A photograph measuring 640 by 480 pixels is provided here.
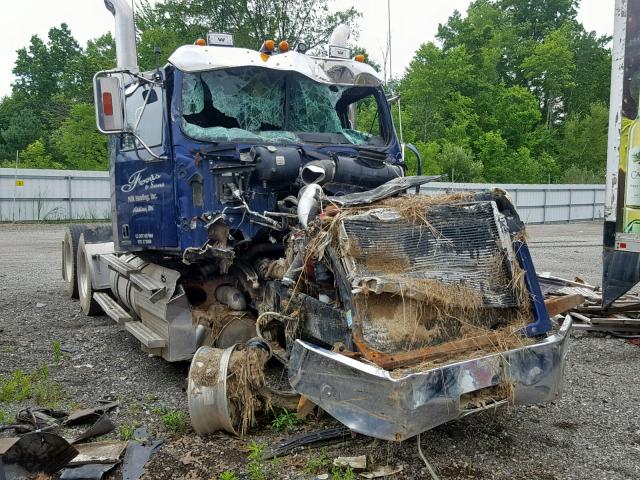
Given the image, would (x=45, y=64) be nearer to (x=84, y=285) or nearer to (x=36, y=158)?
(x=36, y=158)

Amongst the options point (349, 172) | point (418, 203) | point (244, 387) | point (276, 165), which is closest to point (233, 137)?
point (276, 165)

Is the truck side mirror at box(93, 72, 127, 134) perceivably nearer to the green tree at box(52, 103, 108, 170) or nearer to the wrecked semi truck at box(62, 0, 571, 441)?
the wrecked semi truck at box(62, 0, 571, 441)

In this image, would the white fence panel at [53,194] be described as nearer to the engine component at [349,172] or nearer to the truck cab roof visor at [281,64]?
the truck cab roof visor at [281,64]

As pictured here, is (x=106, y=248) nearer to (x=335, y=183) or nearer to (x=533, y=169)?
(x=335, y=183)

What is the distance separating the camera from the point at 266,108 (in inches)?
223

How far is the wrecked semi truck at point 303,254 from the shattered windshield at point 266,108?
0.05 feet

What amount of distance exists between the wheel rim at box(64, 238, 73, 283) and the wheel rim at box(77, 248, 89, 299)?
417 mm

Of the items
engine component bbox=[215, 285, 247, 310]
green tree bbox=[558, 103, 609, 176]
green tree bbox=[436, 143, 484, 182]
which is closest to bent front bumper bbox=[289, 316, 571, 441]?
engine component bbox=[215, 285, 247, 310]

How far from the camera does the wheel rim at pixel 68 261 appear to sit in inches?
365

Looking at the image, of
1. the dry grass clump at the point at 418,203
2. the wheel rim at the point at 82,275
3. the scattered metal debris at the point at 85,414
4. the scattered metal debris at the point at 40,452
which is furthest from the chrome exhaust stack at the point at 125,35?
the scattered metal debris at the point at 40,452

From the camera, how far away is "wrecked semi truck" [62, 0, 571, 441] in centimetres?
361

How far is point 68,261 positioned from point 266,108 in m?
5.38

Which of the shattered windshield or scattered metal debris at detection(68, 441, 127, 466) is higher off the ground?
the shattered windshield

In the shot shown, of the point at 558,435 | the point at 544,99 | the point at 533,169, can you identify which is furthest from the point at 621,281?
the point at 544,99
